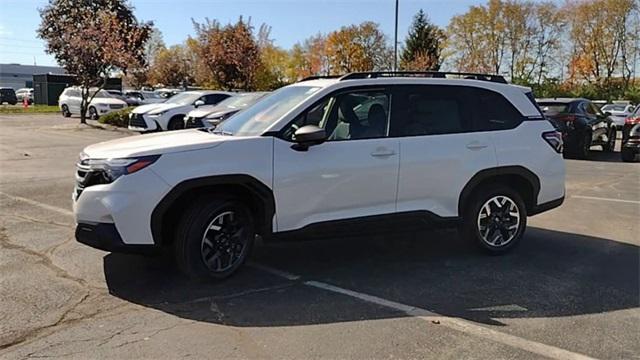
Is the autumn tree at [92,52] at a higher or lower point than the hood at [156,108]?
higher

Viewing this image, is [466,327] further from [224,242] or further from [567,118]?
[567,118]

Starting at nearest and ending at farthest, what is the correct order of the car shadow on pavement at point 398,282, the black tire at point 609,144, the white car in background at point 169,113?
the car shadow on pavement at point 398,282 → the black tire at point 609,144 → the white car in background at point 169,113

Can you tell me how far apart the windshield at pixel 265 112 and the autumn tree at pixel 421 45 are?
4701 centimetres

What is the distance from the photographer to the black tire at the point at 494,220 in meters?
6.08

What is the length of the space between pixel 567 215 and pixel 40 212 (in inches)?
284

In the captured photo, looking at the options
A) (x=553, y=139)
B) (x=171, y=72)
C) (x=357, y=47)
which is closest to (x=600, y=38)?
(x=357, y=47)

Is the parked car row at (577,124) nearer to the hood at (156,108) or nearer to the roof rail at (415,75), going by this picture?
the roof rail at (415,75)

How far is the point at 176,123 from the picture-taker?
63.0 ft

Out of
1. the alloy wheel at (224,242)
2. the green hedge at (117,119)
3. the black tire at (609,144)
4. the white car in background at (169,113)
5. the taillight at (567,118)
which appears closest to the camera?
the alloy wheel at (224,242)

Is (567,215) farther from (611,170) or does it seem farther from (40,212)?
(40,212)

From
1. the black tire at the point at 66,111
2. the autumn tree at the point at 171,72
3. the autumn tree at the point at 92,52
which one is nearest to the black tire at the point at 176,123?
the autumn tree at the point at 92,52

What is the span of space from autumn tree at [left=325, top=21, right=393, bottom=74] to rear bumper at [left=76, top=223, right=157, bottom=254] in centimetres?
5322

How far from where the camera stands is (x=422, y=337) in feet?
13.5

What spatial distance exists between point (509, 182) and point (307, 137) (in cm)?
252
